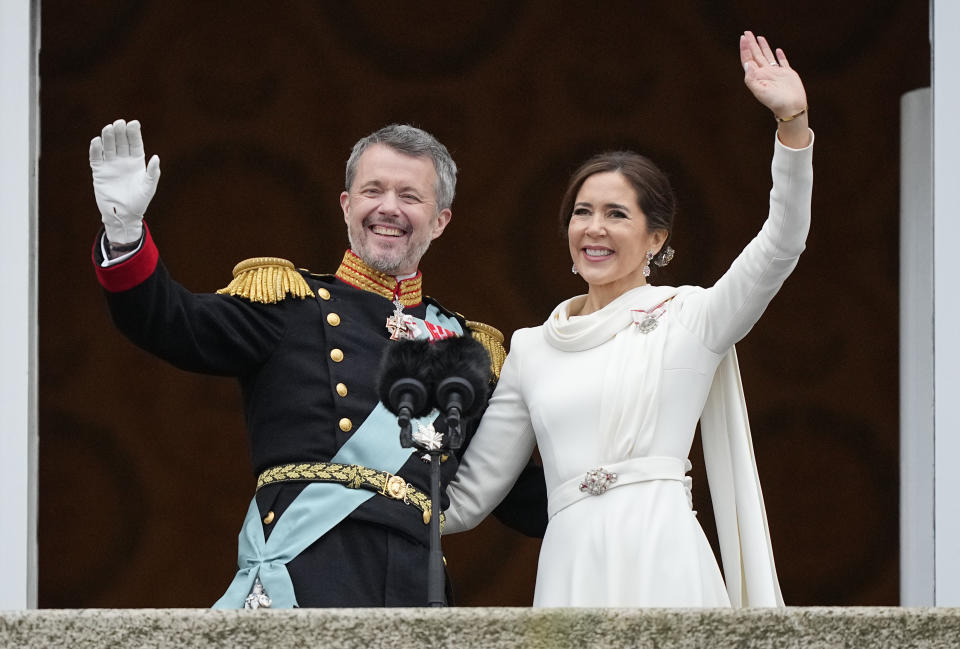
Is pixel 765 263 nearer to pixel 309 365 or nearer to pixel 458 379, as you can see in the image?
pixel 458 379

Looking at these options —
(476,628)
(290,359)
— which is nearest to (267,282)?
(290,359)

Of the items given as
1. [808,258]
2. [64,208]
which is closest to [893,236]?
[808,258]

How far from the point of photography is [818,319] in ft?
20.5

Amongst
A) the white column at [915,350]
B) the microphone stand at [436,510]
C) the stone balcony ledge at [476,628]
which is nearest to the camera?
the stone balcony ledge at [476,628]

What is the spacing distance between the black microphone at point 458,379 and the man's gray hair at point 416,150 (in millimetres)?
880

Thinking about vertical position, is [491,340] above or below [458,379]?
above

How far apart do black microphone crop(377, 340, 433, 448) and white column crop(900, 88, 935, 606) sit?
216cm

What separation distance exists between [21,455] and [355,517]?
936mm

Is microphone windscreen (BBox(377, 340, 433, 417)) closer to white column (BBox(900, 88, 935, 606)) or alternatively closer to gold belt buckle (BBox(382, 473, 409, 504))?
gold belt buckle (BBox(382, 473, 409, 504))

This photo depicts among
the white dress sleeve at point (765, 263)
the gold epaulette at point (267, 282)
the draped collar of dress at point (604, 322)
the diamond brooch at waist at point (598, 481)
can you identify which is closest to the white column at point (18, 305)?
the gold epaulette at point (267, 282)

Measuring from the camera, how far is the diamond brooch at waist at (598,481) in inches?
135
